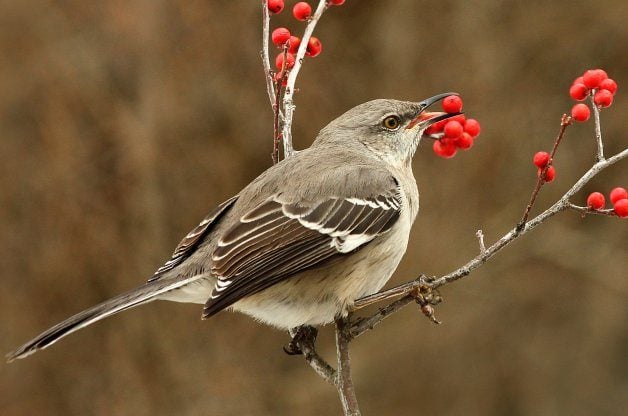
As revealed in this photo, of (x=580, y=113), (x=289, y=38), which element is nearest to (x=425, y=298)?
(x=580, y=113)

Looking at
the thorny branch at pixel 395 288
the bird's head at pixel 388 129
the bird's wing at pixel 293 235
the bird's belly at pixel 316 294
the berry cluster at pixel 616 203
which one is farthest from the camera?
the bird's head at pixel 388 129

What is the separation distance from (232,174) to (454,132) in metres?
4.94

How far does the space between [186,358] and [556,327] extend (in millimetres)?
4084

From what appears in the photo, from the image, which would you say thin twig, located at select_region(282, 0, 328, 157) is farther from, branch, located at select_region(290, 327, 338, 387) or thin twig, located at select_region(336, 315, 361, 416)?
thin twig, located at select_region(336, 315, 361, 416)

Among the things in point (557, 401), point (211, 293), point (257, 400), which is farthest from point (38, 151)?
point (557, 401)

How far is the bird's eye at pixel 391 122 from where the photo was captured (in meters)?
5.11

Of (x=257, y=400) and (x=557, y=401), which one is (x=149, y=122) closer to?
(x=257, y=400)

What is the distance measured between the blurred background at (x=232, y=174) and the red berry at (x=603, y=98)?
5209 millimetres

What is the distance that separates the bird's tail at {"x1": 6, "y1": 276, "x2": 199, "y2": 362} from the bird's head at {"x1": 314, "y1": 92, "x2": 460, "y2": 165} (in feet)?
4.35

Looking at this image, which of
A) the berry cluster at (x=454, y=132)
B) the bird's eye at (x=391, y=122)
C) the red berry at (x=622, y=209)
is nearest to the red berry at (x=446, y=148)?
the berry cluster at (x=454, y=132)

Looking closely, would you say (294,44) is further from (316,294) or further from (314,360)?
(314,360)

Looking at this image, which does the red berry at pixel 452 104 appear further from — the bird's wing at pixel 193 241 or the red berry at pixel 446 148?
the bird's wing at pixel 193 241

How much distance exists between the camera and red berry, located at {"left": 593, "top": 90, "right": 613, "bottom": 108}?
393cm

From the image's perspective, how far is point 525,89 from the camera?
962 centimetres
